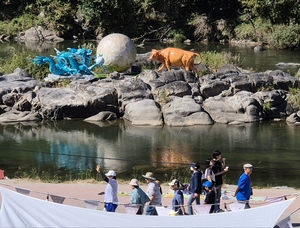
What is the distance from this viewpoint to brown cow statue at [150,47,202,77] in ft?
99.7

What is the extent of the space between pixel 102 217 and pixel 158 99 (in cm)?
1695

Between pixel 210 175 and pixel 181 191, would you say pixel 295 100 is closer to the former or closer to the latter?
pixel 210 175

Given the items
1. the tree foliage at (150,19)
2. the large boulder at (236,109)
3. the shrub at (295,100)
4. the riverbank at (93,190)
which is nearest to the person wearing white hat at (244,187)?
the riverbank at (93,190)

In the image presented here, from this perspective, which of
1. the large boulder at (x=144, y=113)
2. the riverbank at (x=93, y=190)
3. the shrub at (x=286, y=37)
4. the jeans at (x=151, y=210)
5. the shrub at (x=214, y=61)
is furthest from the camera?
the shrub at (x=286, y=37)

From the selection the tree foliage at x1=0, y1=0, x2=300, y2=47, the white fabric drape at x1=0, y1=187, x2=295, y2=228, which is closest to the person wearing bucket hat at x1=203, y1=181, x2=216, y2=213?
the white fabric drape at x1=0, y1=187, x2=295, y2=228

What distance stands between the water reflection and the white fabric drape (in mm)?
7622

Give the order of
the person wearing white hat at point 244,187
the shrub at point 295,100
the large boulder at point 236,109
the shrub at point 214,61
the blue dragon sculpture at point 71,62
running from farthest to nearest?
1. the shrub at point 214,61
2. the blue dragon sculpture at point 71,62
3. the shrub at point 295,100
4. the large boulder at point 236,109
5. the person wearing white hat at point 244,187

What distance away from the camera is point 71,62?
31141mm

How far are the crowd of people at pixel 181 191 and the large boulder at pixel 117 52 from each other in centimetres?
1803

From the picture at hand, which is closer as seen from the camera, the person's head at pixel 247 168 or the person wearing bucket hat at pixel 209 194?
the person wearing bucket hat at pixel 209 194

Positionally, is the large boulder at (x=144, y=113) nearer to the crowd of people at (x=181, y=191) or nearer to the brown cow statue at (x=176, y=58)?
the brown cow statue at (x=176, y=58)

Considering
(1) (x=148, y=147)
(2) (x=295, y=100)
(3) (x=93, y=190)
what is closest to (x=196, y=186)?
(3) (x=93, y=190)

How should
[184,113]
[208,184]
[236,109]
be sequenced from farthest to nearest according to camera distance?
[236,109], [184,113], [208,184]

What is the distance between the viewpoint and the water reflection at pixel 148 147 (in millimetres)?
20688
